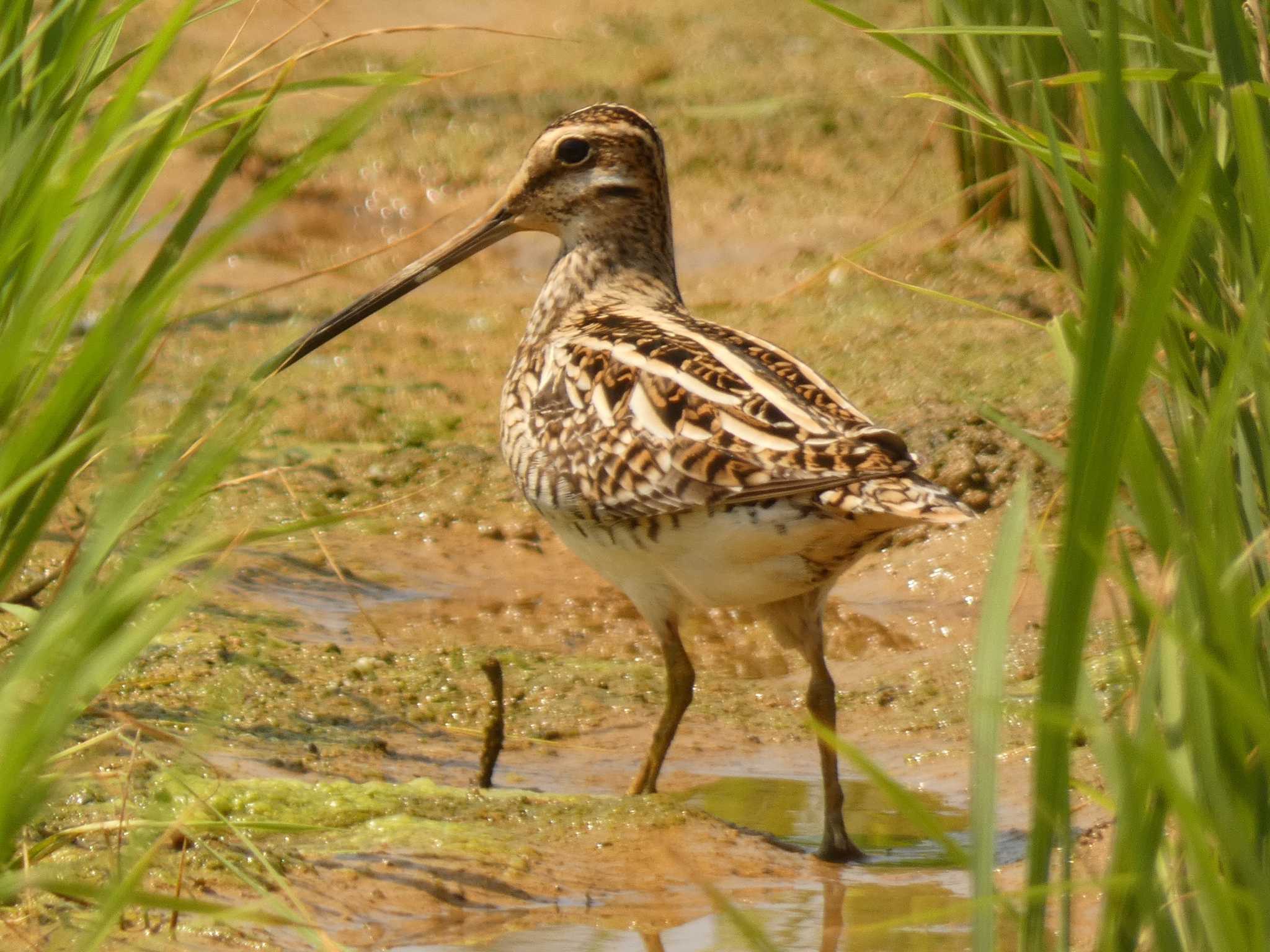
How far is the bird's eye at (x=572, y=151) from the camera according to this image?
491 centimetres

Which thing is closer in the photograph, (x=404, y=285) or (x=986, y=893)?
(x=986, y=893)

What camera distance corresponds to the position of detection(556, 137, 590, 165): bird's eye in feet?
16.1

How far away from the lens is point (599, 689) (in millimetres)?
4703

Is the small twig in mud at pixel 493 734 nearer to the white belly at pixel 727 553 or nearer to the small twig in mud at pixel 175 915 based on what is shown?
the white belly at pixel 727 553

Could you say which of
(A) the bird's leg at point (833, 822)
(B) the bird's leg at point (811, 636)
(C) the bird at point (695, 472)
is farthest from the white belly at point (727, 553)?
(A) the bird's leg at point (833, 822)

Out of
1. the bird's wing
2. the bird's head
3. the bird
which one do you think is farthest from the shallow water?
the bird's head

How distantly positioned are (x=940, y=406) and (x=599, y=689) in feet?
6.20

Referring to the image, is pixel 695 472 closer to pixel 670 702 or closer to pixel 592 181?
pixel 670 702

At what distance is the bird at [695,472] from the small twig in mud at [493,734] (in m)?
0.34

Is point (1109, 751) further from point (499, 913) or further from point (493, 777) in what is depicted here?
point (493, 777)

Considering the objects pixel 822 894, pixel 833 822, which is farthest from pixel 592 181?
pixel 822 894

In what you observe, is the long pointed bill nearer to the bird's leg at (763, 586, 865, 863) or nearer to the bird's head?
the bird's head

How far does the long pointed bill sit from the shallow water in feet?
4.72

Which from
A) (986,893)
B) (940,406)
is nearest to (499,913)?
(986,893)
